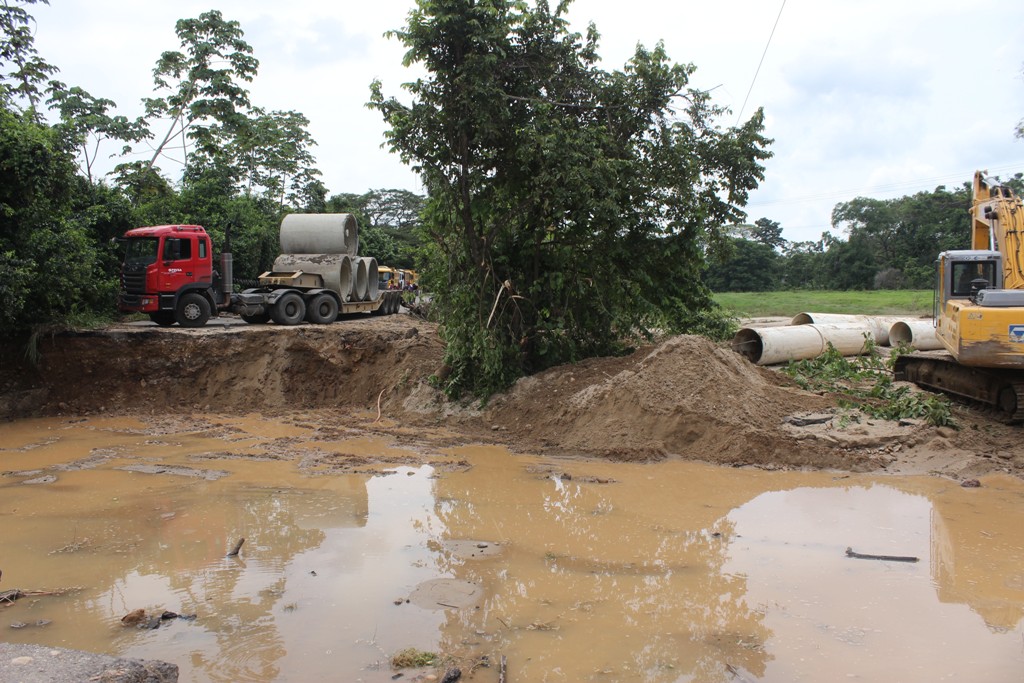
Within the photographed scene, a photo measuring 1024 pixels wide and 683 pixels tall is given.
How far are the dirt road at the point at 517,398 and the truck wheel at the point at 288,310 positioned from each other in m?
1.30

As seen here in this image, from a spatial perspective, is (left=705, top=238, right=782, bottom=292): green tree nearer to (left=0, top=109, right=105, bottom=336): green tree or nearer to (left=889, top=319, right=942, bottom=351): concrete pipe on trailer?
(left=889, top=319, right=942, bottom=351): concrete pipe on trailer

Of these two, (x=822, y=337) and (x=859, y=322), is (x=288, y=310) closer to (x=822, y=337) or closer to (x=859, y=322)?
(x=822, y=337)

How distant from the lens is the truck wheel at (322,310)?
1970cm

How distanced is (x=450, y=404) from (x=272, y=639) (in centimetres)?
895

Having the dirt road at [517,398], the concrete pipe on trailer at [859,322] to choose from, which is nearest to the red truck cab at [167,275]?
the dirt road at [517,398]

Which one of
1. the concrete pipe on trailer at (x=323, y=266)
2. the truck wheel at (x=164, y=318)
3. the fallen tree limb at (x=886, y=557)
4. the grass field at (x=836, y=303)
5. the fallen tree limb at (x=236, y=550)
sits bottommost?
the fallen tree limb at (x=236, y=550)

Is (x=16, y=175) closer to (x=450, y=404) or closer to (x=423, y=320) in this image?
(x=450, y=404)

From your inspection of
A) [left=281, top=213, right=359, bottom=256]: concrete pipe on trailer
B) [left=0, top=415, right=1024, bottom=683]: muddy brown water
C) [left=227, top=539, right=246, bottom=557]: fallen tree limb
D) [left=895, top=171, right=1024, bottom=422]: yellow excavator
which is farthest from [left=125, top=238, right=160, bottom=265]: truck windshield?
[left=895, top=171, right=1024, bottom=422]: yellow excavator

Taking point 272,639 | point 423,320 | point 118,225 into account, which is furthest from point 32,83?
point 272,639

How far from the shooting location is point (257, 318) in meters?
19.2

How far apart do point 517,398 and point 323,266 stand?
358 inches

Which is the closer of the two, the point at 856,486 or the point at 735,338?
the point at 856,486

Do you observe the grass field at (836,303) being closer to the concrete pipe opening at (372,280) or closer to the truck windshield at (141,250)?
the concrete pipe opening at (372,280)

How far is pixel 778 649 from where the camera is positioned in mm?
5227
